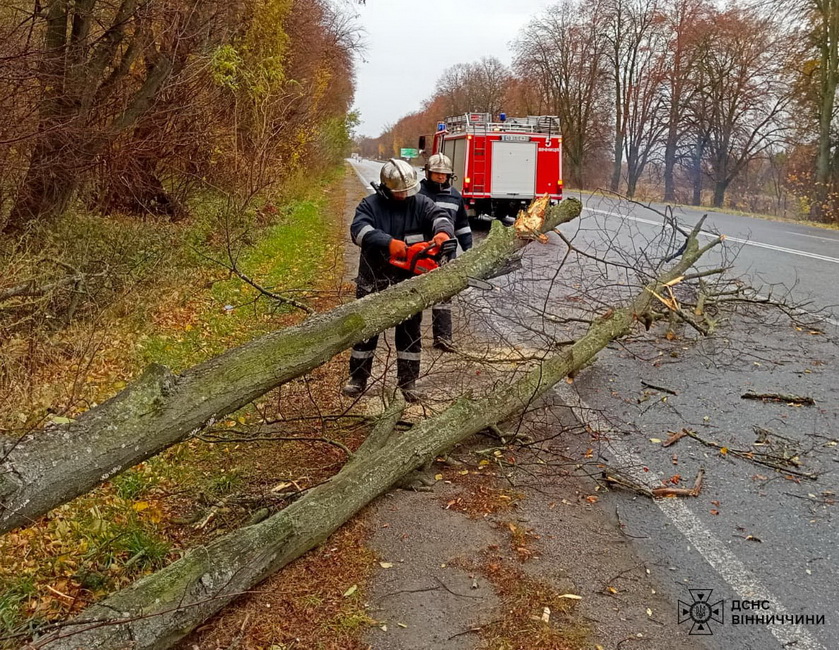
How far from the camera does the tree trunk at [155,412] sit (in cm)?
212

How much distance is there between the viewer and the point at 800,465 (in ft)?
12.1

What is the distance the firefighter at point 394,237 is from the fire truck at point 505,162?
9.86 meters

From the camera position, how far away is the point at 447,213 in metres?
5.10

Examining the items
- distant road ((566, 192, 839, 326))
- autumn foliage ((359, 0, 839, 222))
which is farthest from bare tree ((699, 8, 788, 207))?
distant road ((566, 192, 839, 326))

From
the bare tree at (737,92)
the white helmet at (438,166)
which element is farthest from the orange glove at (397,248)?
the bare tree at (737,92)

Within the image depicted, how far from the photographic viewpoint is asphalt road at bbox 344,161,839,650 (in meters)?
2.66

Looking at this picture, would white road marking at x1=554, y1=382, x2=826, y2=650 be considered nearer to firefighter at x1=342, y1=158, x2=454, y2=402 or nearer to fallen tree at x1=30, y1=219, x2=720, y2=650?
fallen tree at x1=30, y1=219, x2=720, y2=650

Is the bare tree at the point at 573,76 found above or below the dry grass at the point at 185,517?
above

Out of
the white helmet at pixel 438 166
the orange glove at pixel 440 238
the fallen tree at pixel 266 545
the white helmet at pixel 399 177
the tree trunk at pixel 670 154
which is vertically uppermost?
the tree trunk at pixel 670 154

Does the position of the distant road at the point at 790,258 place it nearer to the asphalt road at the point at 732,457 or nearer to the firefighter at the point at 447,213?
the asphalt road at the point at 732,457

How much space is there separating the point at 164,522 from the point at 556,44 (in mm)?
43584

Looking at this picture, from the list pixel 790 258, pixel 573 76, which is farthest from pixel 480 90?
pixel 790 258

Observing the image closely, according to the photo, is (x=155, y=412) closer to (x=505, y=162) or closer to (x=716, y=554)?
(x=716, y=554)

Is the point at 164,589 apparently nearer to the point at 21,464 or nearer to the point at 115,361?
the point at 21,464
